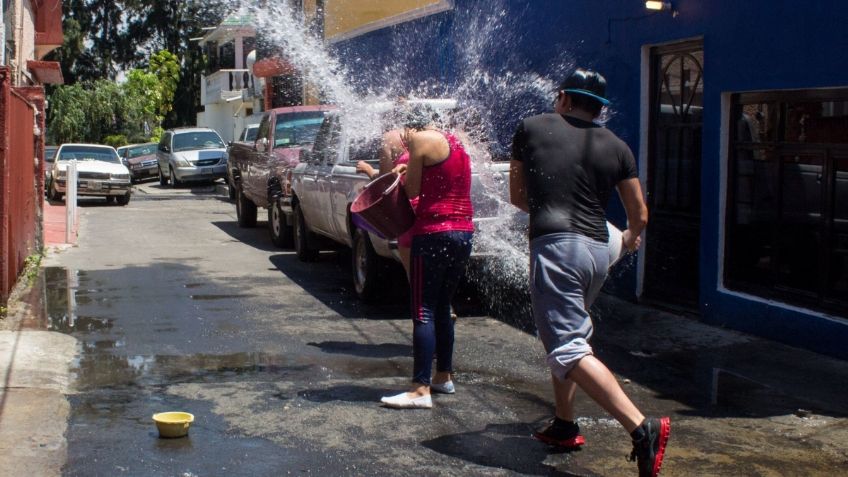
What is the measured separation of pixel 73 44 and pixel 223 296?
4779 centimetres

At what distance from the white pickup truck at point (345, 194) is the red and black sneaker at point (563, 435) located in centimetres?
386

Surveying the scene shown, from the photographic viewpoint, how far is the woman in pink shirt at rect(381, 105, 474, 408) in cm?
630

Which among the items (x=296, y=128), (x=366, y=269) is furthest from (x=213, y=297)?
(x=296, y=128)

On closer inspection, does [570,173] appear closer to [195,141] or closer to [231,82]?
[195,141]

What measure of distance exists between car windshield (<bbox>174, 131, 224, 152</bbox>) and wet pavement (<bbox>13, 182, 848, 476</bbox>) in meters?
20.2

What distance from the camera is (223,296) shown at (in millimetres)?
10641

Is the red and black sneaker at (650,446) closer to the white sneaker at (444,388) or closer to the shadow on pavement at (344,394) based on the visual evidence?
the white sneaker at (444,388)

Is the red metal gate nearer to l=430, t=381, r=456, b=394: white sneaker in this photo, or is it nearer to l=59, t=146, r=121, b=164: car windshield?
l=430, t=381, r=456, b=394: white sneaker

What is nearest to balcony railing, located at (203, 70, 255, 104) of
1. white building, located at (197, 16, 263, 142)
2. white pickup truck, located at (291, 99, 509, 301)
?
white building, located at (197, 16, 263, 142)

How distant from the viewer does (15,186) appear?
33.9 ft

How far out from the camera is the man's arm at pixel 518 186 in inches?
215

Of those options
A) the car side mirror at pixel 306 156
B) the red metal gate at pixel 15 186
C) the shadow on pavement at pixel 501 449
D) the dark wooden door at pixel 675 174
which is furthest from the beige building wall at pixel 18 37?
the shadow on pavement at pixel 501 449

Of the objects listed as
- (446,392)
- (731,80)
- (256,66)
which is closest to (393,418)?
(446,392)

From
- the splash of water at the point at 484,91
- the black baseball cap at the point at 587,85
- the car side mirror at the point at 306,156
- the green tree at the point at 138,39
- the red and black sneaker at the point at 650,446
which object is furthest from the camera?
the green tree at the point at 138,39
